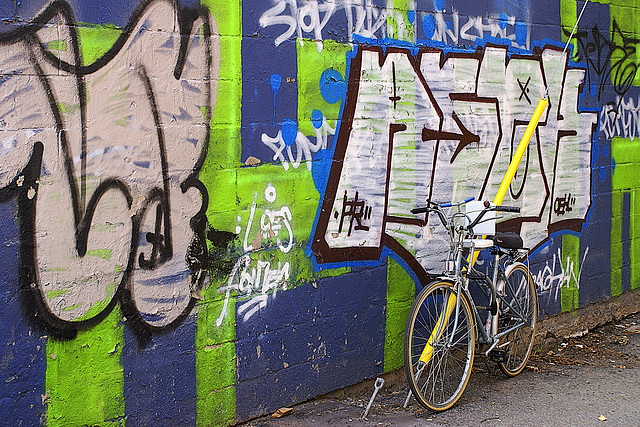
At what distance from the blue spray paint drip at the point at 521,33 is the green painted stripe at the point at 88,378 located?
420 cm

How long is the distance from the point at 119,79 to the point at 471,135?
304 centimetres

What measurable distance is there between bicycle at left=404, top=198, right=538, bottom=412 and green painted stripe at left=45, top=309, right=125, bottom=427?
1802mm

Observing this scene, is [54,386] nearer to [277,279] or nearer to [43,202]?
[43,202]

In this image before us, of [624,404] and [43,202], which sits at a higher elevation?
[43,202]

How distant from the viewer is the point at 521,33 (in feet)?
19.5

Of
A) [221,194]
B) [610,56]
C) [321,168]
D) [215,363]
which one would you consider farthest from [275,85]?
[610,56]

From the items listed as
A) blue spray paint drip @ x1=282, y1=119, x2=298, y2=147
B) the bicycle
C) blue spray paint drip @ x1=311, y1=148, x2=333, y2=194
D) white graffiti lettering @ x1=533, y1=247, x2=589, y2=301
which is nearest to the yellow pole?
the bicycle

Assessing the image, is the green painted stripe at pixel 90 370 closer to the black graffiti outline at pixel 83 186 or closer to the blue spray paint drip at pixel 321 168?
→ the black graffiti outline at pixel 83 186

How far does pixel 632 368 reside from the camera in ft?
18.3

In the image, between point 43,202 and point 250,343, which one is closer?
point 43,202

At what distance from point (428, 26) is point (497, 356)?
255cm

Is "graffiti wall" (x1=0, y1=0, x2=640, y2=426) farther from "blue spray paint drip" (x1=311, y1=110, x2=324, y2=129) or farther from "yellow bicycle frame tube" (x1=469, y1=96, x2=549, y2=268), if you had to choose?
"yellow bicycle frame tube" (x1=469, y1=96, x2=549, y2=268)

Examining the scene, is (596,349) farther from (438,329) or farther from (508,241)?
(438,329)

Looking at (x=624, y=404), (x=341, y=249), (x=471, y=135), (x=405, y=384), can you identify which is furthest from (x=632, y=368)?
(x=341, y=249)
